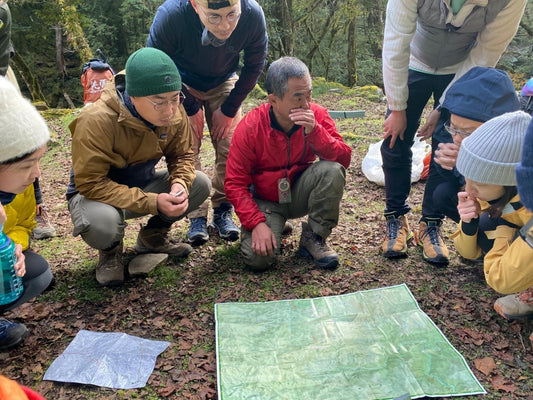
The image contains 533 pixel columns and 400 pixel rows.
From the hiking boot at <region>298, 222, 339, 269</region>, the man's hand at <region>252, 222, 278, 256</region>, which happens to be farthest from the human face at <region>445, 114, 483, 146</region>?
the man's hand at <region>252, 222, 278, 256</region>

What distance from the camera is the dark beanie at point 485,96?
7.66ft

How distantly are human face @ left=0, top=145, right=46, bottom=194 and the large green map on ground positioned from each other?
4.06 feet

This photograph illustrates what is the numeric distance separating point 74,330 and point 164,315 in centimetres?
50

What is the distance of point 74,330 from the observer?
2355mm

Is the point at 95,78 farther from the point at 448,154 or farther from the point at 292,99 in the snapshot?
the point at 448,154

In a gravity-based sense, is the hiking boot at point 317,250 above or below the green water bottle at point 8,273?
below

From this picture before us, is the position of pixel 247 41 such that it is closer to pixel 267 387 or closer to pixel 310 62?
pixel 267 387

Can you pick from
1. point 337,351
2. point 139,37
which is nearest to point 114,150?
point 337,351

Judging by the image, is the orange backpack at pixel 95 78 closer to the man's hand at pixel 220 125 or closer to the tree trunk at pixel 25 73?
the man's hand at pixel 220 125

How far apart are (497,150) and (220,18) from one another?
1.82 meters

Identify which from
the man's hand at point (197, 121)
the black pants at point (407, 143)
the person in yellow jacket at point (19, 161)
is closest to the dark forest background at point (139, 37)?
the man's hand at point (197, 121)

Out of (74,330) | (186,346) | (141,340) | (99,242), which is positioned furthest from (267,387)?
(99,242)

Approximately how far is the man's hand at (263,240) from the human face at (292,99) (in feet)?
2.44

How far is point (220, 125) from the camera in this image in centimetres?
337
